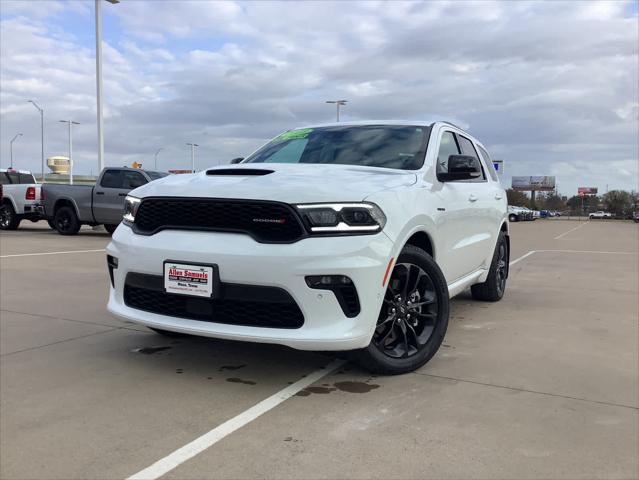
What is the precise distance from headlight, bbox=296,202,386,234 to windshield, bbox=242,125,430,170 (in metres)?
1.09

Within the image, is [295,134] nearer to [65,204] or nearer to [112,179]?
[112,179]

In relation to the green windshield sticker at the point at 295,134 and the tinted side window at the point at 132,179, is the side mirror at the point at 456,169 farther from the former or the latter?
the tinted side window at the point at 132,179

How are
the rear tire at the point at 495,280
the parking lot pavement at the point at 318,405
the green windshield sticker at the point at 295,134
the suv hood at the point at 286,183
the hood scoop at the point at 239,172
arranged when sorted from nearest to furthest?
the parking lot pavement at the point at 318,405 → the suv hood at the point at 286,183 → the hood scoop at the point at 239,172 → the green windshield sticker at the point at 295,134 → the rear tire at the point at 495,280

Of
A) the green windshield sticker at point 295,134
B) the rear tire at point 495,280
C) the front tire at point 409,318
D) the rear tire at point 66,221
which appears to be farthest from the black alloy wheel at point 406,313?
the rear tire at point 66,221

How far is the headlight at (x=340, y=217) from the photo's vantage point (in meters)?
3.23

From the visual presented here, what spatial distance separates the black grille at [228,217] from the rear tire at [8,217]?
1587 cm

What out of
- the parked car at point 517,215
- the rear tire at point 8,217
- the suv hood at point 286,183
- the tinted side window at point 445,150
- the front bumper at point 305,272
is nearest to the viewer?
the front bumper at point 305,272

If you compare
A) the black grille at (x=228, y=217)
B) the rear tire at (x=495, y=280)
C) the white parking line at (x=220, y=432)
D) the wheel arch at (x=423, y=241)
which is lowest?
the white parking line at (x=220, y=432)

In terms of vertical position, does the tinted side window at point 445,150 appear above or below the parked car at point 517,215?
above

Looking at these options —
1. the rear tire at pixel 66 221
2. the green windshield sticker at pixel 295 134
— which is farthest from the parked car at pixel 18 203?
the green windshield sticker at pixel 295 134

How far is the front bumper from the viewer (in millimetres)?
3158

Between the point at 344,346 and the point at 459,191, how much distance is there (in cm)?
214

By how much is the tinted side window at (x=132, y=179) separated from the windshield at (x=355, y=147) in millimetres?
10365

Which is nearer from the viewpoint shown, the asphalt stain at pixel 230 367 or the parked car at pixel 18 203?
the asphalt stain at pixel 230 367
